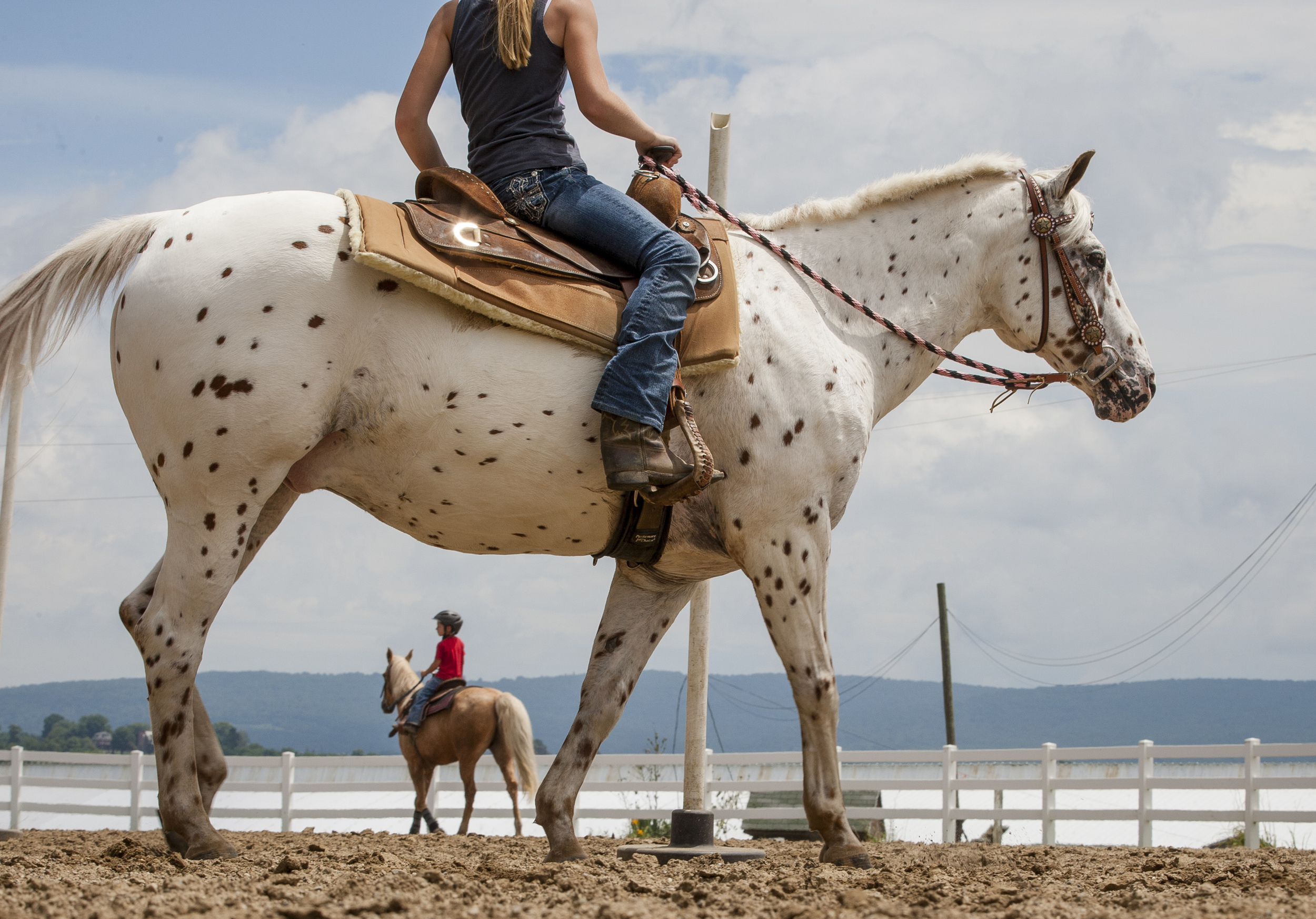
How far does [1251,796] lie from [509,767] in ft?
25.1

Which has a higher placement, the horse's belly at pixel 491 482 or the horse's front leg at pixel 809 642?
the horse's belly at pixel 491 482

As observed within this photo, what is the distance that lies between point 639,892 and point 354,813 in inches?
484

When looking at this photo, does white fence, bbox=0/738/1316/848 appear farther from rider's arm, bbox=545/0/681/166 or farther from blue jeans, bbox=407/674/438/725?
rider's arm, bbox=545/0/681/166

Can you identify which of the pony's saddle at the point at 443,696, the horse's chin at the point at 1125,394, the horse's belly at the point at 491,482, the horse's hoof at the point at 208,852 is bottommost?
the pony's saddle at the point at 443,696

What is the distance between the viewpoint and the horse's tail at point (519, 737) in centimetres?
1242

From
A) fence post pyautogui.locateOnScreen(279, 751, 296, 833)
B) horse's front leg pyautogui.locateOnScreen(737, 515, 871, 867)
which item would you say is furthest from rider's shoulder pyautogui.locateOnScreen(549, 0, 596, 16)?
fence post pyautogui.locateOnScreen(279, 751, 296, 833)

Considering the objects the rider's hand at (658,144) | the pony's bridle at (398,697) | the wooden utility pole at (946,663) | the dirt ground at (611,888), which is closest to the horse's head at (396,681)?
the pony's bridle at (398,697)

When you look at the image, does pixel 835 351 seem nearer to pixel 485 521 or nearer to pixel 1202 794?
pixel 485 521

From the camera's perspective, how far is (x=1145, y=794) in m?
12.1

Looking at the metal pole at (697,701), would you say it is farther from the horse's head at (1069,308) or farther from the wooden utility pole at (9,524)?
the wooden utility pole at (9,524)

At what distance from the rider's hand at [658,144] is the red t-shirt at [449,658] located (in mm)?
9264

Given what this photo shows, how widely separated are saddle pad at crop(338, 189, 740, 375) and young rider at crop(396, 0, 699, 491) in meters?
0.11

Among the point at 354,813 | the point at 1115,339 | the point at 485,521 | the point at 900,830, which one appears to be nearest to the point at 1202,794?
the point at 900,830

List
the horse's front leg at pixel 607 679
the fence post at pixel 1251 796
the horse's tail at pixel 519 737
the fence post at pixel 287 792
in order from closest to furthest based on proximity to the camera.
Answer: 1. the horse's front leg at pixel 607 679
2. the fence post at pixel 1251 796
3. the horse's tail at pixel 519 737
4. the fence post at pixel 287 792
